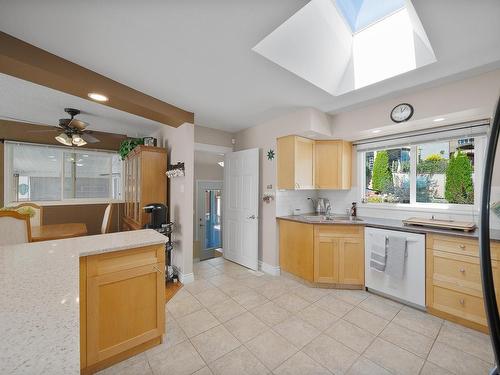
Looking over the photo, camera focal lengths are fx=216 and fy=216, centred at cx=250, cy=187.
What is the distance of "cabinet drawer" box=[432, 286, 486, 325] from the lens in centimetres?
194

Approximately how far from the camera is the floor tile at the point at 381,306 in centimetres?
224

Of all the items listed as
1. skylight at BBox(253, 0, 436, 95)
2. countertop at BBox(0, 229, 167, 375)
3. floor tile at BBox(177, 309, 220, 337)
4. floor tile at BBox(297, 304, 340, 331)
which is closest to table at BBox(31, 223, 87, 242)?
countertop at BBox(0, 229, 167, 375)

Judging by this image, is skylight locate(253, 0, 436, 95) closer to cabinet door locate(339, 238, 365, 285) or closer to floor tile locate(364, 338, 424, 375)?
cabinet door locate(339, 238, 365, 285)

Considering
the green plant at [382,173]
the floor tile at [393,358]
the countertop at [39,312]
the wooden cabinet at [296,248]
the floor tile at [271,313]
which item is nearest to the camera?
the countertop at [39,312]

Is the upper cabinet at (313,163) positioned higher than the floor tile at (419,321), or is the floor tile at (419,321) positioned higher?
the upper cabinet at (313,163)

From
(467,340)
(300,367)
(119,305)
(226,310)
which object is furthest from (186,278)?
(467,340)

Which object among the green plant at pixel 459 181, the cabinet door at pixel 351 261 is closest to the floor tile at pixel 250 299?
the cabinet door at pixel 351 261

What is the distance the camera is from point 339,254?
109 inches

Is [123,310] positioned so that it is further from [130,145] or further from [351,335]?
[130,145]

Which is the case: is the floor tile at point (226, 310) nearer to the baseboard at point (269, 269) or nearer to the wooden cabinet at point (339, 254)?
the baseboard at point (269, 269)

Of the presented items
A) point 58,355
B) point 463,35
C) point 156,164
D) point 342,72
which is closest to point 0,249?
point 58,355

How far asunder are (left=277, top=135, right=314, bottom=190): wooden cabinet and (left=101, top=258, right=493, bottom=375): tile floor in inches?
57.2

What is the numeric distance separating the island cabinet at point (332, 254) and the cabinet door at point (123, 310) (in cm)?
185

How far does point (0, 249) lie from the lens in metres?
1.38
